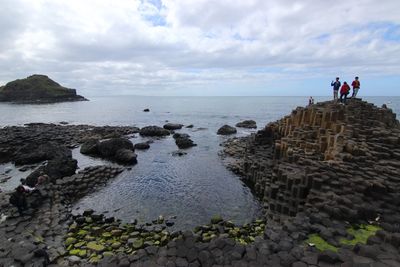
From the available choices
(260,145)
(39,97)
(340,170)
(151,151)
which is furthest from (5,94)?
(340,170)

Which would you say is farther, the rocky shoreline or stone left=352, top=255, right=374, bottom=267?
the rocky shoreline

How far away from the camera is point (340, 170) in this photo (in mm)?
13656

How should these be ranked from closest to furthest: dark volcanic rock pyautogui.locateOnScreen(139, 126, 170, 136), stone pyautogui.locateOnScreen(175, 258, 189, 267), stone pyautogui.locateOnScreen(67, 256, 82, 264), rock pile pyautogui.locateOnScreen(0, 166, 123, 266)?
1. stone pyautogui.locateOnScreen(175, 258, 189, 267)
2. rock pile pyautogui.locateOnScreen(0, 166, 123, 266)
3. stone pyautogui.locateOnScreen(67, 256, 82, 264)
4. dark volcanic rock pyautogui.locateOnScreen(139, 126, 170, 136)

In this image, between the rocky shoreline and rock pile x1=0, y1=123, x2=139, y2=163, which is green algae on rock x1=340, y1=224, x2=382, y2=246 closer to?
the rocky shoreline

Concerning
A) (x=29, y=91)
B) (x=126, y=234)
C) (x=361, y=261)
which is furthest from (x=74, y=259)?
(x=29, y=91)

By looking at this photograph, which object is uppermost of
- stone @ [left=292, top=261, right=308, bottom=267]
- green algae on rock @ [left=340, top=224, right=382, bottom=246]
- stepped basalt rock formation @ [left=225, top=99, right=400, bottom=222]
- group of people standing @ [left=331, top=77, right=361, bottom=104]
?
group of people standing @ [left=331, top=77, right=361, bottom=104]

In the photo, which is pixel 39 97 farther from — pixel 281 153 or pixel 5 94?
pixel 281 153

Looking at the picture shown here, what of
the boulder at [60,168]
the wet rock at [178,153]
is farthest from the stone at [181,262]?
the wet rock at [178,153]

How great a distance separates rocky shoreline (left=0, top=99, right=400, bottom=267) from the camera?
350 inches

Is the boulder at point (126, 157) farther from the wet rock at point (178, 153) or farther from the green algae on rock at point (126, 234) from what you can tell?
the green algae on rock at point (126, 234)

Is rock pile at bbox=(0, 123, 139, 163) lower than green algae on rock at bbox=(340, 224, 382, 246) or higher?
lower

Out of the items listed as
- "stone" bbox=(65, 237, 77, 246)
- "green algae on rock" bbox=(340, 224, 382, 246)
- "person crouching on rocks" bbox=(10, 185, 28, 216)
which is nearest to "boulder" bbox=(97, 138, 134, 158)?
"person crouching on rocks" bbox=(10, 185, 28, 216)

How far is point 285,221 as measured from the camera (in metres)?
11.4

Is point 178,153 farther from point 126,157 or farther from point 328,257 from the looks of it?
point 328,257
